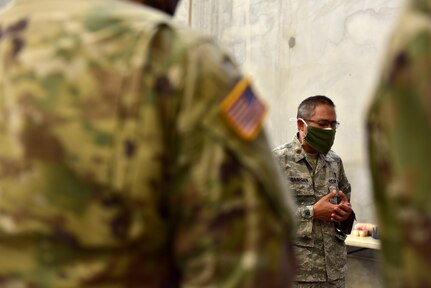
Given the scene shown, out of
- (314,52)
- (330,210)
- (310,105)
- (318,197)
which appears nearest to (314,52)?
(314,52)

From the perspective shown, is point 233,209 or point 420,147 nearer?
point 420,147

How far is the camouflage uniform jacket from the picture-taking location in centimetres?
275

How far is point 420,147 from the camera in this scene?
629 mm

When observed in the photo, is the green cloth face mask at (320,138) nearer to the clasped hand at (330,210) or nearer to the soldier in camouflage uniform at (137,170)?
the clasped hand at (330,210)

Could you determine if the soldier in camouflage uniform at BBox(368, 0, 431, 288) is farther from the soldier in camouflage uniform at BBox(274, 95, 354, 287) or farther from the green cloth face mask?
the green cloth face mask

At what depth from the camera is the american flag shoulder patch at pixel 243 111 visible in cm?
82

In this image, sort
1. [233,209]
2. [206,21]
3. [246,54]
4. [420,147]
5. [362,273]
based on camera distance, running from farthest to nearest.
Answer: [206,21] < [246,54] < [362,273] < [233,209] < [420,147]

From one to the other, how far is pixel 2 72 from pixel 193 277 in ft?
1.49

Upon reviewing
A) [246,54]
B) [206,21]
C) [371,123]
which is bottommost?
[371,123]

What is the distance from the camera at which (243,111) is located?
2.77 feet

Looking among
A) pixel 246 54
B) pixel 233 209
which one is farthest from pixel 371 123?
pixel 246 54

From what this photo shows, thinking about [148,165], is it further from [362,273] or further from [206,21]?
[206,21]

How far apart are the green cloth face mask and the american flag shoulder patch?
201cm

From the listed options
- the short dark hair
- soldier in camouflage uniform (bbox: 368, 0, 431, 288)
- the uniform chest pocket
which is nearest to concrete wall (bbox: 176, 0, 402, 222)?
the short dark hair
